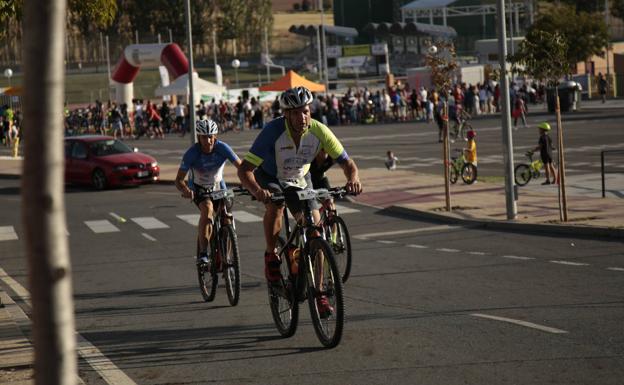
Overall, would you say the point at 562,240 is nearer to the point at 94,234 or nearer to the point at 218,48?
the point at 94,234

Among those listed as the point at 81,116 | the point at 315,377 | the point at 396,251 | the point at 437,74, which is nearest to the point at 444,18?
the point at 81,116

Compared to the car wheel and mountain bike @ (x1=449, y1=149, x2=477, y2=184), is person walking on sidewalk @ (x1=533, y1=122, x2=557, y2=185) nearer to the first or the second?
mountain bike @ (x1=449, y1=149, x2=477, y2=184)

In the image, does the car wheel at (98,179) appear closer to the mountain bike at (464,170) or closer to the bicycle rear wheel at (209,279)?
the mountain bike at (464,170)

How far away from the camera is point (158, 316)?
38.7 feet

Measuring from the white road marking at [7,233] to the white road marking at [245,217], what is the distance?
4.39 m

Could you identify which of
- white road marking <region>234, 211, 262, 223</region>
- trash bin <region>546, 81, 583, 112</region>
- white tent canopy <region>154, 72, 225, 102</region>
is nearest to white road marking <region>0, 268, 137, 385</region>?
white road marking <region>234, 211, 262, 223</region>

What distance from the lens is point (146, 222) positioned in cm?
2414

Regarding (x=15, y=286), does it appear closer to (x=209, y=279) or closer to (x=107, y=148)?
(x=209, y=279)

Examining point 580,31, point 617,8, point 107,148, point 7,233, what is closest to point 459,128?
point 107,148

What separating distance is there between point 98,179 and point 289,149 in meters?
24.2

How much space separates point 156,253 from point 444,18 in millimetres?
81549

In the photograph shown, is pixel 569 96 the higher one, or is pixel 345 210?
pixel 569 96

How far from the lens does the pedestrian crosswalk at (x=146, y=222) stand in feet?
75.6

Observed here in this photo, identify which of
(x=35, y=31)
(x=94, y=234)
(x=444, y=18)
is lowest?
(x=94, y=234)
